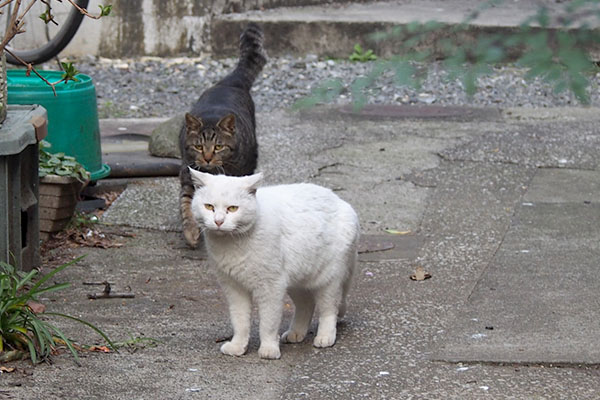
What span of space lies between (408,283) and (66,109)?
2.46 meters

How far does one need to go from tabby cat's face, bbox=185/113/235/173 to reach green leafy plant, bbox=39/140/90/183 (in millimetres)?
667

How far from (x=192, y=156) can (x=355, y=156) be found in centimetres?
223

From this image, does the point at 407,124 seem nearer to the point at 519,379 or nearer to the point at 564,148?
the point at 564,148

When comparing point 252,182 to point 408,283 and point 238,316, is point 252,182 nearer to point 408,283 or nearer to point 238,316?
point 238,316

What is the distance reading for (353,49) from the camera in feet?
37.1

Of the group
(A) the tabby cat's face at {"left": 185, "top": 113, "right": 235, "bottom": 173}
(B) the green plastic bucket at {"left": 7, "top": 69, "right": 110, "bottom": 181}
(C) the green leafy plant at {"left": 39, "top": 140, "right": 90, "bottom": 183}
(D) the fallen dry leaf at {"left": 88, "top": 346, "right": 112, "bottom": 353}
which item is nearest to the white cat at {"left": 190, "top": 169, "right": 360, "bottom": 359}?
(D) the fallen dry leaf at {"left": 88, "top": 346, "right": 112, "bottom": 353}

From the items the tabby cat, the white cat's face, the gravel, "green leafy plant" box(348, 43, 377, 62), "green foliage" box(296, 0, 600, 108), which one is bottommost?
the gravel

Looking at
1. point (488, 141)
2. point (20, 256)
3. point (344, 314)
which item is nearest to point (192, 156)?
point (20, 256)

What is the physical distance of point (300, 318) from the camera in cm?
418

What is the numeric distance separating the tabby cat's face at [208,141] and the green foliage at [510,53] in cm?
398

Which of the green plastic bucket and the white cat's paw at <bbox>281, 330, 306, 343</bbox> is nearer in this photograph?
the white cat's paw at <bbox>281, 330, 306, 343</bbox>

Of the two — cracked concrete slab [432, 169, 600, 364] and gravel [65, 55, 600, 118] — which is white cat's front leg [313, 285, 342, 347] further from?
gravel [65, 55, 600, 118]

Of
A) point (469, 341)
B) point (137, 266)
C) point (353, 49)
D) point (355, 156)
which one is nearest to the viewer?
point (469, 341)

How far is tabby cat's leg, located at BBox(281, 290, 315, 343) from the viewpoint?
13.6 ft
